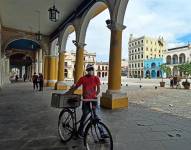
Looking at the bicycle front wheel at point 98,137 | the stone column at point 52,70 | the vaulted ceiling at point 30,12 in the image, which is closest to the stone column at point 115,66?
the vaulted ceiling at point 30,12

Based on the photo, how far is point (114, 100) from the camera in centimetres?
788

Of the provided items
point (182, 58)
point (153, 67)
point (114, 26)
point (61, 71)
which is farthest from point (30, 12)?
point (153, 67)

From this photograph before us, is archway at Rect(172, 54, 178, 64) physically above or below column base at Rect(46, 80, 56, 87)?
above

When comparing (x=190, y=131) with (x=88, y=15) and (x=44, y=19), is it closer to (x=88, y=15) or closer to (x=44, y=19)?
(x=88, y=15)

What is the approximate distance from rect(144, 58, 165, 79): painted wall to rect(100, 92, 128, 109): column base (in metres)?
62.0

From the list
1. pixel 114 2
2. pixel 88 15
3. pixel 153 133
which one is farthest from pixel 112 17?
pixel 153 133

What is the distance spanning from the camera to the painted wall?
68.2 m

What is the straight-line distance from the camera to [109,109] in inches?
304

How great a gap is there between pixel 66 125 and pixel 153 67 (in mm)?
67958

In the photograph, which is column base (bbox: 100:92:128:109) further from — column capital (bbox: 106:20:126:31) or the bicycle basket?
the bicycle basket

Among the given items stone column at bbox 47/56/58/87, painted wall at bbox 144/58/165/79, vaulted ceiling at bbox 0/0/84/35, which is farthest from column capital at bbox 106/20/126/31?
painted wall at bbox 144/58/165/79

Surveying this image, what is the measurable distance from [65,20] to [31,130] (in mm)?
10675

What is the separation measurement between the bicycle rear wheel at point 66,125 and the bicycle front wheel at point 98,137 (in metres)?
0.66

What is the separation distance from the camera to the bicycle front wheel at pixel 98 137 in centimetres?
316
